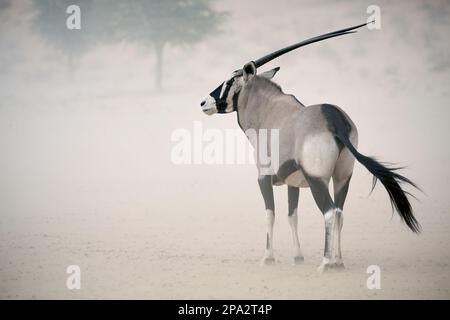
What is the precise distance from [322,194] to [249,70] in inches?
97.7

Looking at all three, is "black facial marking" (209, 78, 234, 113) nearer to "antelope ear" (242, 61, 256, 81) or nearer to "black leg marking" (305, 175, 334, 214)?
"antelope ear" (242, 61, 256, 81)

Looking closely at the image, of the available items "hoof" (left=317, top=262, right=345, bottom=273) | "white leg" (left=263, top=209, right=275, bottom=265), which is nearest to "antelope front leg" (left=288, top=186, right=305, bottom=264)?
"white leg" (left=263, top=209, right=275, bottom=265)

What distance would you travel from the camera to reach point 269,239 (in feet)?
37.4

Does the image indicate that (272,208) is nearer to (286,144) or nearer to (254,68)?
(286,144)

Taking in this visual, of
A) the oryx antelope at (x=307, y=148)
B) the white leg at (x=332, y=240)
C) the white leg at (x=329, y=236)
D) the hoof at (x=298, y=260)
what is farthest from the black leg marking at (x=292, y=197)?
the white leg at (x=329, y=236)

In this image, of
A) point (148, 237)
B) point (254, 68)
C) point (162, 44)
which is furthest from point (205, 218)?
point (162, 44)

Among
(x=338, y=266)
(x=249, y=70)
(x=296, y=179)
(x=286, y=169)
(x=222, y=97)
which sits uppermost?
(x=249, y=70)

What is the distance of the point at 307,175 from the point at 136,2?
37.3 feet

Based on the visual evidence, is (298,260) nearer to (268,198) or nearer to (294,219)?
(294,219)

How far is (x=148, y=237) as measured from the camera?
555 inches

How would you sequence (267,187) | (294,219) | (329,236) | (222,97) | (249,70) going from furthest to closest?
(222,97) < (249,70) < (294,219) < (267,187) < (329,236)

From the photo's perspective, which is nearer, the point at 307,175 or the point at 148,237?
the point at 307,175

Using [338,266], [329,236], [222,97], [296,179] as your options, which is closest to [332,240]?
[329,236]

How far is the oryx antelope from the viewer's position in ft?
34.5
